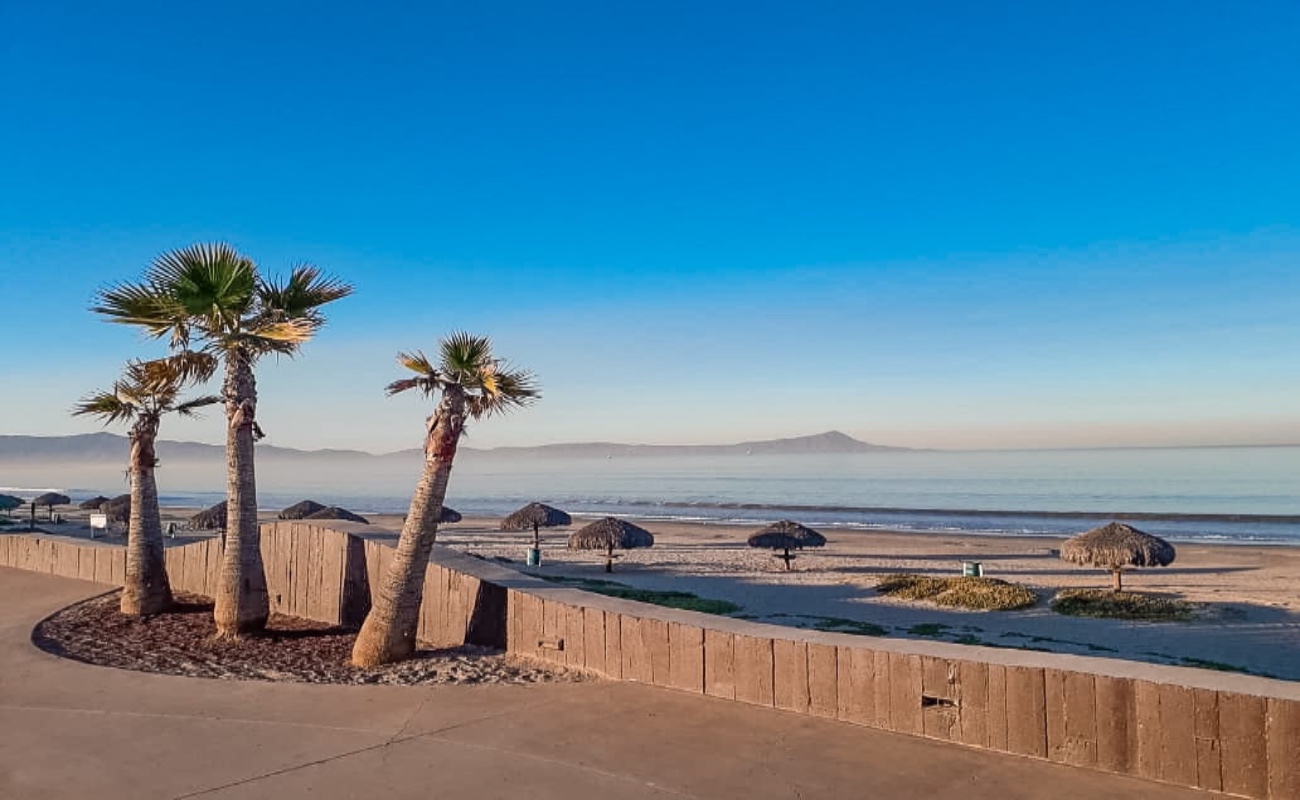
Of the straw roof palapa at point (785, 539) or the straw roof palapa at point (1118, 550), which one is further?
the straw roof palapa at point (785, 539)

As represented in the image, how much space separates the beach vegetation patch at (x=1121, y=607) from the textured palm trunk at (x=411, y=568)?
11405mm

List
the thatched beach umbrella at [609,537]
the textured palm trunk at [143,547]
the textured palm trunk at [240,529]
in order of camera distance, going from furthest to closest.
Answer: the thatched beach umbrella at [609,537] < the textured palm trunk at [143,547] < the textured palm trunk at [240,529]

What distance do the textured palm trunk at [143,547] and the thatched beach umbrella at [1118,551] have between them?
1638cm

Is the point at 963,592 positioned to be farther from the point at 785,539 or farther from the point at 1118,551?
the point at 785,539

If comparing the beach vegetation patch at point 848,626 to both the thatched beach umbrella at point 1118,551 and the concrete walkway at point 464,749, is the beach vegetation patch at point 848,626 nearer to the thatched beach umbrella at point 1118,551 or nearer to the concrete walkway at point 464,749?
the concrete walkway at point 464,749

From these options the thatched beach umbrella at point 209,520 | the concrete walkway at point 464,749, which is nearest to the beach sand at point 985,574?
the concrete walkway at point 464,749

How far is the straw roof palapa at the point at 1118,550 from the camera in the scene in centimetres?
1822

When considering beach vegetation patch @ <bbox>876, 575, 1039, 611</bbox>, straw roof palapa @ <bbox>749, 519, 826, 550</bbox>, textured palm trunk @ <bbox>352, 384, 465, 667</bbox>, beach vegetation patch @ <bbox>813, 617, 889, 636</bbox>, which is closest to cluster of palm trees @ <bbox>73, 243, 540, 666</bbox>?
textured palm trunk @ <bbox>352, 384, 465, 667</bbox>

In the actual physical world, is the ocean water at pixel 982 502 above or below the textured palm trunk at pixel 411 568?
below

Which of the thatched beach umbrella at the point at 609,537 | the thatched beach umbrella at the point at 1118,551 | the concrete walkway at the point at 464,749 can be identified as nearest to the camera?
the concrete walkway at the point at 464,749

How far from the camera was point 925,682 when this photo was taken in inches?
206

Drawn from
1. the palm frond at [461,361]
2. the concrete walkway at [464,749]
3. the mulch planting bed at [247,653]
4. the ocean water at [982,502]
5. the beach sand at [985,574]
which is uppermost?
the palm frond at [461,361]

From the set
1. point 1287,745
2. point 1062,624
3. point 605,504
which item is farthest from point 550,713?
point 605,504

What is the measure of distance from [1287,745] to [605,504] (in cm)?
6276
